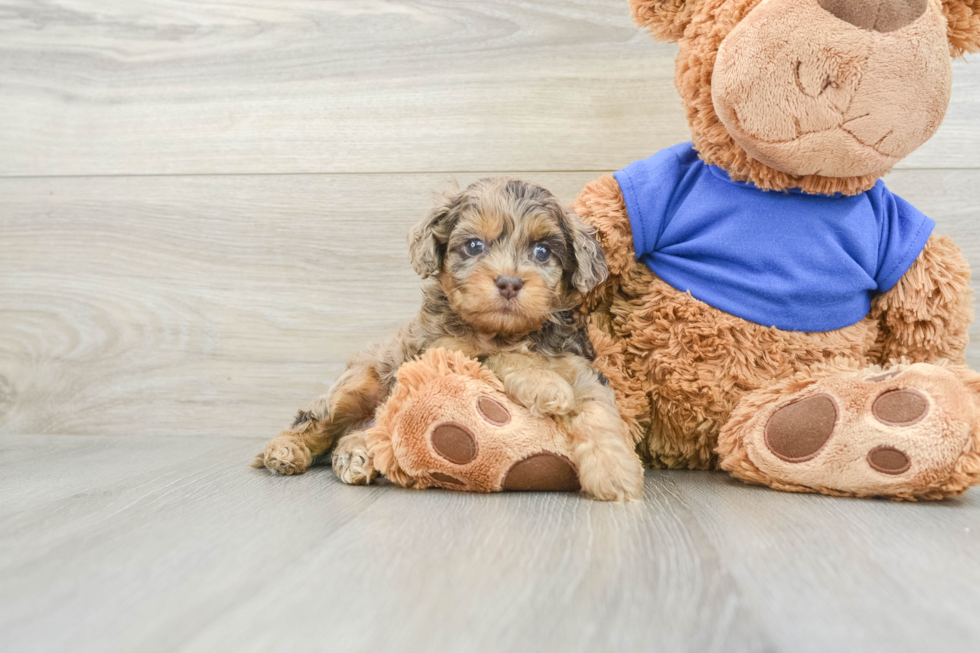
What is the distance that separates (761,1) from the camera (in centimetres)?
145

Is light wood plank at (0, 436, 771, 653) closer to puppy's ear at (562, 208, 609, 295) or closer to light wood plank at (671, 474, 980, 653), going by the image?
light wood plank at (671, 474, 980, 653)

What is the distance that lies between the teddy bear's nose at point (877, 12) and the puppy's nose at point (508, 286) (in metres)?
0.78

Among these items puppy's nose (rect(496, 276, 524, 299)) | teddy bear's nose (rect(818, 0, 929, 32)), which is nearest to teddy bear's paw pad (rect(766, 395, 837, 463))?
puppy's nose (rect(496, 276, 524, 299))

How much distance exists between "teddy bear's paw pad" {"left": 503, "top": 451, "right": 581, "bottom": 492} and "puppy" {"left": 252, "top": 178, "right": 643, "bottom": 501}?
0.12 ft

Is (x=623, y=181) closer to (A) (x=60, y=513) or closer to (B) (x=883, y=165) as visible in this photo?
(B) (x=883, y=165)

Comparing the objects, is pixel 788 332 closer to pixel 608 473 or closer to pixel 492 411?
pixel 608 473

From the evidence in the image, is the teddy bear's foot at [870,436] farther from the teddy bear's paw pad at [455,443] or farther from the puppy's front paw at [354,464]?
the puppy's front paw at [354,464]

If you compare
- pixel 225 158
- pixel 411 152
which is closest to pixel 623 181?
pixel 411 152

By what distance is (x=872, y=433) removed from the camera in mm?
1396

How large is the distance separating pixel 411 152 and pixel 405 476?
1.13m

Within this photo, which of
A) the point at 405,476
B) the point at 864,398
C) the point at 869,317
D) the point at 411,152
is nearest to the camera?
the point at 864,398

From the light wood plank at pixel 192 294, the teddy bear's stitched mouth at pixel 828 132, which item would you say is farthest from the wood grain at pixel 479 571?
the light wood plank at pixel 192 294

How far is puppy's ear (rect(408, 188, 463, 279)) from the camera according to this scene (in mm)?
1643

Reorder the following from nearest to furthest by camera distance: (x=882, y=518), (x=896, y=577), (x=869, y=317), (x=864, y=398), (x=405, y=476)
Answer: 1. (x=896, y=577)
2. (x=882, y=518)
3. (x=864, y=398)
4. (x=405, y=476)
5. (x=869, y=317)
